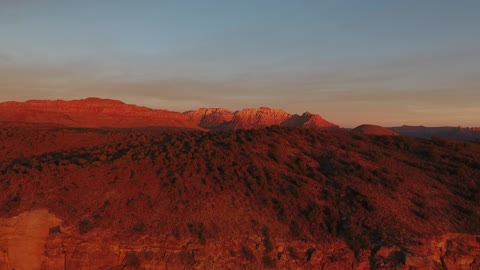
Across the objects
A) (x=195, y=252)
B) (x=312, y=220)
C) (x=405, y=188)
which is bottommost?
(x=195, y=252)

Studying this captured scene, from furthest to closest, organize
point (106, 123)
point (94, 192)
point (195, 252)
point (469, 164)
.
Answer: point (106, 123), point (469, 164), point (94, 192), point (195, 252)

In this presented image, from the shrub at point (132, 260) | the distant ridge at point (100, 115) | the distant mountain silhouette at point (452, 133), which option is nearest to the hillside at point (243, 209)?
the shrub at point (132, 260)

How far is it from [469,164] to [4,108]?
90.3 m

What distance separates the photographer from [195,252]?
1044cm

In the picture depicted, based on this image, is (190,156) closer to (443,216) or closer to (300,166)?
(300,166)

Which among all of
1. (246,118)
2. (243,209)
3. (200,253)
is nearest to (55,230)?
(200,253)

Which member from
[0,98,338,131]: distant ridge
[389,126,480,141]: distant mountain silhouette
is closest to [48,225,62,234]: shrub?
[0,98,338,131]: distant ridge

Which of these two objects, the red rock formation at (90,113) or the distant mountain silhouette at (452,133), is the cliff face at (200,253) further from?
the distant mountain silhouette at (452,133)

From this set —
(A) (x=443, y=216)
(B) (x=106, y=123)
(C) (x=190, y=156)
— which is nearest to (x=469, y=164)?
(A) (x=443, y=216)

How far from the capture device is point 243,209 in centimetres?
1218

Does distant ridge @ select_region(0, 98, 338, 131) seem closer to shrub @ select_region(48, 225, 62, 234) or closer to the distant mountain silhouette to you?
the distant mountain silhouette

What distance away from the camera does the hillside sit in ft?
34.3

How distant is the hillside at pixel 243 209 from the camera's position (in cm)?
1047

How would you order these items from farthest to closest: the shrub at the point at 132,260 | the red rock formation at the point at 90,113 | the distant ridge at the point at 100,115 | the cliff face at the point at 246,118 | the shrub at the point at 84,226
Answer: the cliff face at the point at 246,118
the red rock formation at the point at 90,113
the distant ridge at the point at 100,115
the shrub at the point at 84,226
the shrub at the point at 132,260
